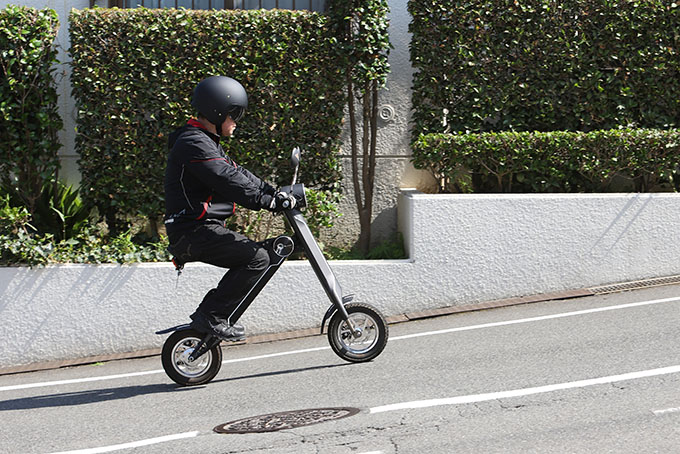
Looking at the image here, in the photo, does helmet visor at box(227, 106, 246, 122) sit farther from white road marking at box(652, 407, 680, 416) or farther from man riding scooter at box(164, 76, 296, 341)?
white road marking at box(652, 407, 680, 416)

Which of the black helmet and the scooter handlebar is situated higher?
the black helmet

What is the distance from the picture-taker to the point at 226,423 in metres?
5.47

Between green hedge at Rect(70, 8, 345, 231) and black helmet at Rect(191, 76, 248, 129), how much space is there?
3123 mm

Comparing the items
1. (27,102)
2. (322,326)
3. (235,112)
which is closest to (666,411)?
(322,326)

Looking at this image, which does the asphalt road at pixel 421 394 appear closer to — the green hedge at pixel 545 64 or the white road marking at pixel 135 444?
the white road marking at pixel 135 444

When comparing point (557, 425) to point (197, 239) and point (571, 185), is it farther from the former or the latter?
point (571, 185)

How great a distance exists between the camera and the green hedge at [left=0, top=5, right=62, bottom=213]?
877 cm

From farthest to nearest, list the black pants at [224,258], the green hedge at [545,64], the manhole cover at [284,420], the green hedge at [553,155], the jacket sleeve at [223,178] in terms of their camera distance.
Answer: the green hedge at [545,64] → the green hedge at [553,155] → the black pants at [224,258] → the jacket sleeve at [223,178] → the manhole cover at [284,420]

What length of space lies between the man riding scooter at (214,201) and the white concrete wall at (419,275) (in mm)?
2145

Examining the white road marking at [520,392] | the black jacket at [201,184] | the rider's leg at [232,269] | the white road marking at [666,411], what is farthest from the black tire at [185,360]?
the white road marking at [666,411]

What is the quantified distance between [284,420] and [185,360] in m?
1.29

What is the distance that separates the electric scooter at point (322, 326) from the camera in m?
6.30

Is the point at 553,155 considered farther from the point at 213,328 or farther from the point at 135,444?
the point at 135,444

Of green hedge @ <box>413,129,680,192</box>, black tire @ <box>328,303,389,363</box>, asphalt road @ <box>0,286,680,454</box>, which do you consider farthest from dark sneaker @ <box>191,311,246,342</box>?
green hedge @ <box>413,129,680,192</box>
